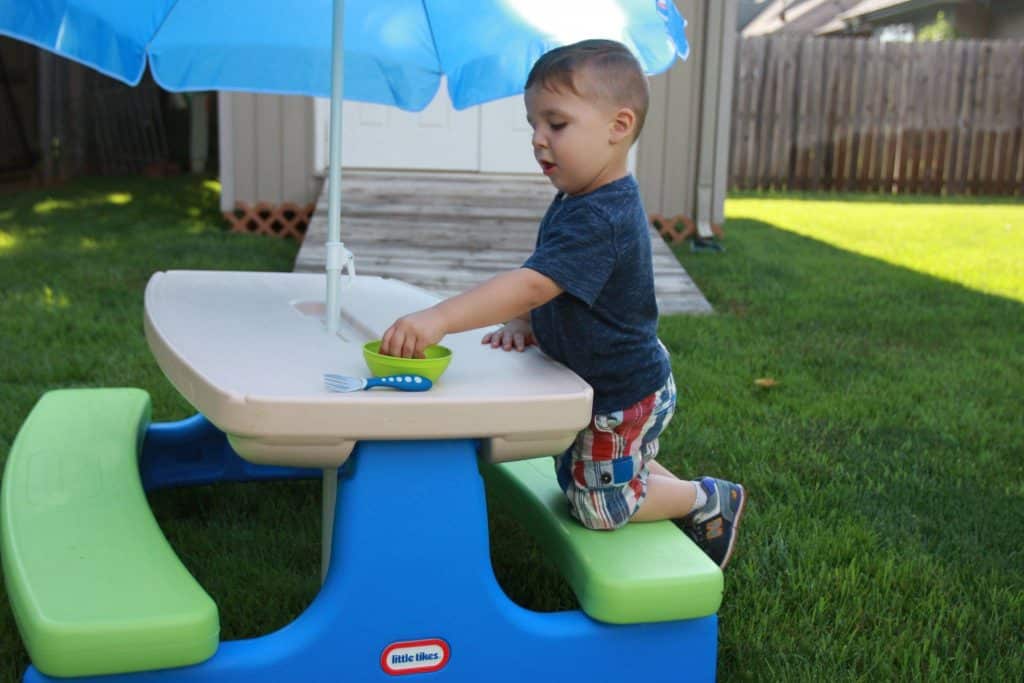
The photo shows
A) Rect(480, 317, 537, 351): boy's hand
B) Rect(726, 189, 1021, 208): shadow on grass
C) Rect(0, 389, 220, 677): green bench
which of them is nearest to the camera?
Rect(0, 389, 220, 677): green bench

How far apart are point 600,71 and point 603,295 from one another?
46 centimetres

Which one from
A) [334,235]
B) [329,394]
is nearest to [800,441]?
[334,235]

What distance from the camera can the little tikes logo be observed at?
6.43ft

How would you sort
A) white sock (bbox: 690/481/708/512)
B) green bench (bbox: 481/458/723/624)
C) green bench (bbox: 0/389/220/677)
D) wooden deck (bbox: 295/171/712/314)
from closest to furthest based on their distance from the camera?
green bench (bbox: 0/389/220/677), green bench (bbox: 481/458/723/624), white sock (bbox: 690/481/708/512), wooden deck (bbox: 295/171/712/314)

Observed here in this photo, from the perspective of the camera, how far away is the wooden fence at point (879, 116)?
13914mm

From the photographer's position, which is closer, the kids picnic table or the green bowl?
the kids picnic table

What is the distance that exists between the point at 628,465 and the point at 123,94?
12412 millimetres

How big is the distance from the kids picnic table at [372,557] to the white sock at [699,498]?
0.64 feet

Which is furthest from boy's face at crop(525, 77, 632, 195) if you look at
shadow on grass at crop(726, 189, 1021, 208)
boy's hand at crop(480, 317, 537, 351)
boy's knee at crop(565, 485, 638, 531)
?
shadow on grass at crop(726, 189, 1021, 208)

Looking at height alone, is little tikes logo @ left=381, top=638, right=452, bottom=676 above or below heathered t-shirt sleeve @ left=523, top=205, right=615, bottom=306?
below

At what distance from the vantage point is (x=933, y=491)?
3.24 meters

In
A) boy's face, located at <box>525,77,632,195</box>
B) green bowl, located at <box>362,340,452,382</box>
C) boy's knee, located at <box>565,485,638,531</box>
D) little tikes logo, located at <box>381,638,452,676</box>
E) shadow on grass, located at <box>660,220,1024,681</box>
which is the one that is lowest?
shadow on grass, located at <box>660,220,1024,681</box>

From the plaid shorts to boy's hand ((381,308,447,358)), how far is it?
511mm

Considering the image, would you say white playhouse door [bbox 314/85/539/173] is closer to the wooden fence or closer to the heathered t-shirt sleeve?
the heathered t-shirt sleeve
